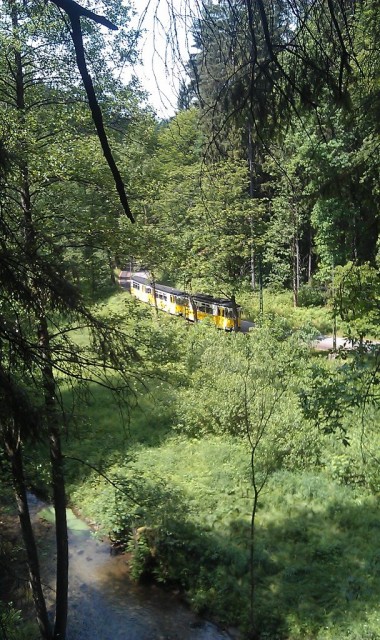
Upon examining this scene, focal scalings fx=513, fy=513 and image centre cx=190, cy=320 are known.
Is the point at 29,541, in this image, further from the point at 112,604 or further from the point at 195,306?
the point at 195,306

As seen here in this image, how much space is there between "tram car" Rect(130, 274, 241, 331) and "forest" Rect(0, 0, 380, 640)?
5.79 m

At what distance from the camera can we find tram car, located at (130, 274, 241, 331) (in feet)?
64.4

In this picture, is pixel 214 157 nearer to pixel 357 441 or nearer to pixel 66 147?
pixel 66 147

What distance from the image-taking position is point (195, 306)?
66.5ft

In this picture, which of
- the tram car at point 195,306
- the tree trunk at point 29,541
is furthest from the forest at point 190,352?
the tram car at point 195,306

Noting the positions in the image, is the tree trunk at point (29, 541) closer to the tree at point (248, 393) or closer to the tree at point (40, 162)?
the tree at point (40, 162)

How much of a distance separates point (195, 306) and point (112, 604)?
13.4 meters

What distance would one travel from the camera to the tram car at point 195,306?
64.4ft

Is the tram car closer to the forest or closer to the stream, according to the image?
the forest

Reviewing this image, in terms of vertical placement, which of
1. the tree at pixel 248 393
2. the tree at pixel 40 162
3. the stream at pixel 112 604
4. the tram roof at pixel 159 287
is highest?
the tree at pixel 40 162

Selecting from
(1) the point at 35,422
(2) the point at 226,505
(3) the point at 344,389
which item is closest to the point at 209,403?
(2) the point at 226,505

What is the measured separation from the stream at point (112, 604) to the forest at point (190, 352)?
16 cm

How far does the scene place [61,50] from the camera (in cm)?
644

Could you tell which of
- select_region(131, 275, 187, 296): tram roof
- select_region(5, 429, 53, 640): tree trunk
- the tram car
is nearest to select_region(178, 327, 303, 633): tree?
select_region(5, 429, 53, 640): tree trunk
